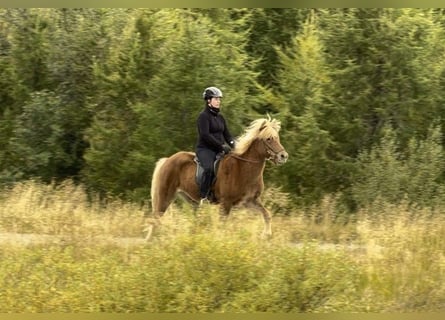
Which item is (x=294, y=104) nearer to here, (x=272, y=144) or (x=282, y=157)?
(x=272, y=144)

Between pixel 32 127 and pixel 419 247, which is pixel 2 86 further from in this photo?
pixel 419 247

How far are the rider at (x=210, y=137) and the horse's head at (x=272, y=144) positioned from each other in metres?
0.53

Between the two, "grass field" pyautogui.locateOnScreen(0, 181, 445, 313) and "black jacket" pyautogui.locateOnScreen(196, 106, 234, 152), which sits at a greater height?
"black jacket" pyautogui.locateOnScreen(196, 106, 234, 152)

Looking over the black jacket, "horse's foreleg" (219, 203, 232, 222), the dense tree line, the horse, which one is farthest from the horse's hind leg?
the dense tree line

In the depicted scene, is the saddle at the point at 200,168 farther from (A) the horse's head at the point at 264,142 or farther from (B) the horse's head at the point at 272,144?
(B) the horse's head at the point at 272,144

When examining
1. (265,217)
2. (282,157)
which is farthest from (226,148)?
(265,217)

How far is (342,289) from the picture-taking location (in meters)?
9.31

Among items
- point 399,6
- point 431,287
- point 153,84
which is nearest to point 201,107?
point 153,84

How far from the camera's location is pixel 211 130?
13539mm

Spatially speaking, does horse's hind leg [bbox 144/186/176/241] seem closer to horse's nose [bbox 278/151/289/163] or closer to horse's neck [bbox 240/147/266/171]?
horse's neck [bbox 240/147/266/171]

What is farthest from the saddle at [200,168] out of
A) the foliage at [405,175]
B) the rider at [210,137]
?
the foliage at [405,175]

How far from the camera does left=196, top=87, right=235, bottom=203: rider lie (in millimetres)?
13391

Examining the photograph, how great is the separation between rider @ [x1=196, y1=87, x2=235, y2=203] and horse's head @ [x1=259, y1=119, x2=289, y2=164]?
1.75 feet

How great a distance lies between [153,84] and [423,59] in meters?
5.44
